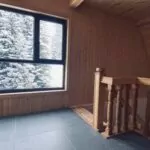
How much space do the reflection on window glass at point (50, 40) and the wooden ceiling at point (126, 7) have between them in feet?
2.91

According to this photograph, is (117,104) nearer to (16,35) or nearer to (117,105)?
(117,105)

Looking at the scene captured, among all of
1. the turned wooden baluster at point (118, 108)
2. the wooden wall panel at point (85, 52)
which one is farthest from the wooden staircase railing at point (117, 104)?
the wooden wall panel at point (85, 52)

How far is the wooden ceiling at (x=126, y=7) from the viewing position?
3.07 m

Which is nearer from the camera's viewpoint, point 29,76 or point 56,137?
point 56,137

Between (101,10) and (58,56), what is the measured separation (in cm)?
151

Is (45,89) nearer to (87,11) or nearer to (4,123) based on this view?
(4,123)

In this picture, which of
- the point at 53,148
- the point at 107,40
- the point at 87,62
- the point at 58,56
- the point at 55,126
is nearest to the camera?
the point at 53,148

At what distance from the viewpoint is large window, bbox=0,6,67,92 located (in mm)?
2713

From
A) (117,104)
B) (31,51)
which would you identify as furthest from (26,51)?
(117,104)

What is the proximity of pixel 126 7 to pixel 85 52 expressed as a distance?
130 cm

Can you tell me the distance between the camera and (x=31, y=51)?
2.94 metres

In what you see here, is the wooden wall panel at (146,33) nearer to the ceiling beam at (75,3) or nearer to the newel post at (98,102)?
the ceiling beam at (75,3)

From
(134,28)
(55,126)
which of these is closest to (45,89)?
(55,126)

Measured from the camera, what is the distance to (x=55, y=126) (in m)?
2.33
